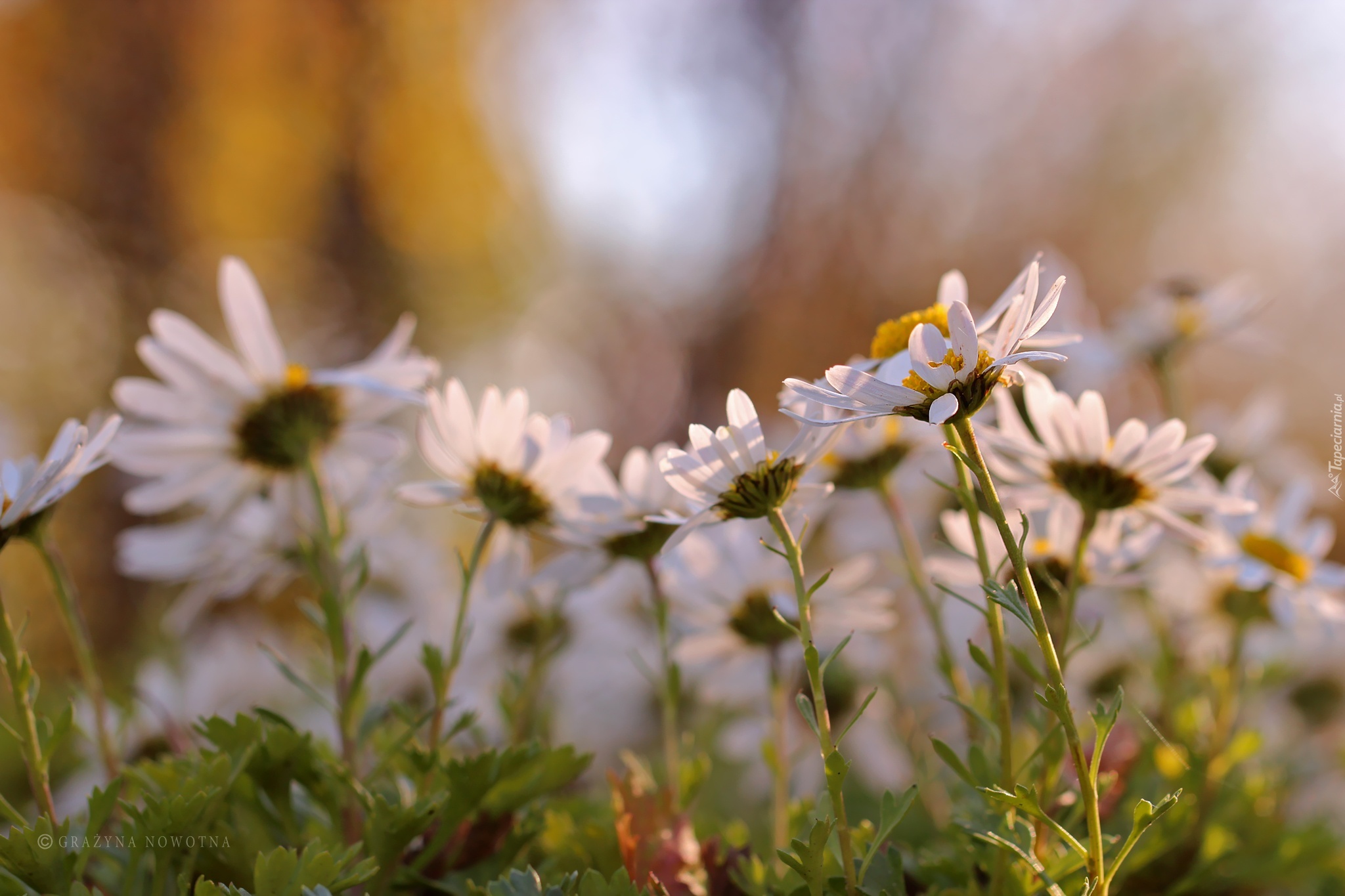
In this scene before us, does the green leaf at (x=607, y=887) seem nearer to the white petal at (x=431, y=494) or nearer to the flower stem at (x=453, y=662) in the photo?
the flower stem at (x=453, y=662)

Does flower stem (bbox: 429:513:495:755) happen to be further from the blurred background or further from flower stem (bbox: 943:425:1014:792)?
the blurred background

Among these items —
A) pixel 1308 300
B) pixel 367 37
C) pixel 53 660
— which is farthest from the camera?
pixel 367 37

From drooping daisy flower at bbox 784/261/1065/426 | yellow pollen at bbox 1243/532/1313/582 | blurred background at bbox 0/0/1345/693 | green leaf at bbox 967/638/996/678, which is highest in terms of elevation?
blurred background at bbox 0/0/1345/693

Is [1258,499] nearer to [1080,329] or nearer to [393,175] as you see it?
[1080,329]

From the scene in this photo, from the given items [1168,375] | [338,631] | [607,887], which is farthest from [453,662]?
[1168,375]

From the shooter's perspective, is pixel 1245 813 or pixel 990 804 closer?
pixel 990 804

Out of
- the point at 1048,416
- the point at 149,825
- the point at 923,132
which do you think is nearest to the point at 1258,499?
the point at 1048,416

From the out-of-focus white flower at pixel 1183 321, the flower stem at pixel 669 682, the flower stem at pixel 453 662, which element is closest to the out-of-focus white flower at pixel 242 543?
the flower stem at pixel 453 662

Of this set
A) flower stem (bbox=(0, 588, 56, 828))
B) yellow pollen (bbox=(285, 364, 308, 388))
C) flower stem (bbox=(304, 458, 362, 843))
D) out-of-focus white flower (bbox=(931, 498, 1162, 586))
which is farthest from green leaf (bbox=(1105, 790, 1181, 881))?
yellow pollen (bbox=(285, 364, 308, 388))
